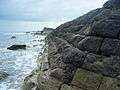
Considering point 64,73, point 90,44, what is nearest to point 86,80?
point 64,73

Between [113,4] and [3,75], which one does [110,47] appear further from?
[3,75]

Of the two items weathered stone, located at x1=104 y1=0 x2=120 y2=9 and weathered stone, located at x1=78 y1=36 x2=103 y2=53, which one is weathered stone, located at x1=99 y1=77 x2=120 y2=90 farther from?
weathered stone, located at x1=104 y1=0 x2=120 y2=9

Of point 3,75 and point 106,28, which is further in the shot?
point 3,75

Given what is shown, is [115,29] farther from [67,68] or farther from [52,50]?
[52,50]

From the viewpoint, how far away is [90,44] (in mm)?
21375

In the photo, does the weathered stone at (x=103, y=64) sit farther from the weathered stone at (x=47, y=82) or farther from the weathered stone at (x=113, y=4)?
the weathered stone at (x=113, y=4)

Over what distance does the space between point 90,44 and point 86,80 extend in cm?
325

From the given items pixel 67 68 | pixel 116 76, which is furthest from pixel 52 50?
pixel 116 76

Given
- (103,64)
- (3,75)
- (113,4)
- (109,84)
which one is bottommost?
(3,75)

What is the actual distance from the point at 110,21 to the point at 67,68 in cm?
486

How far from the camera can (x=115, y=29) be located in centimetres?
2086

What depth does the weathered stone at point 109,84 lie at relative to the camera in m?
17.9

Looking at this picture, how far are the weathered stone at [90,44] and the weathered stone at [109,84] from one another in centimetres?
308

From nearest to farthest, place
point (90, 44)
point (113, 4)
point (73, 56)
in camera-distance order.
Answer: point (73, 56), point (90, 44), point (113, 4)
